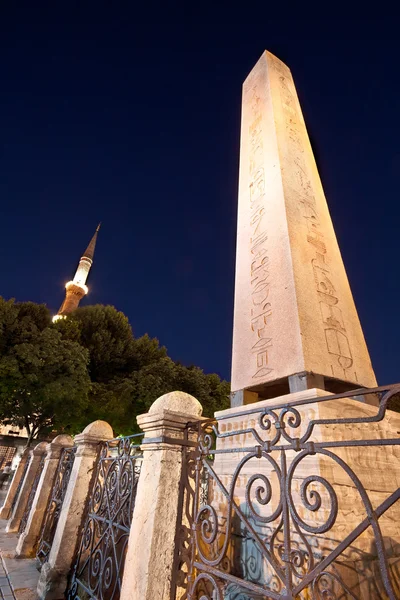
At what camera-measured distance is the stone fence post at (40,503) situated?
16.1 feet

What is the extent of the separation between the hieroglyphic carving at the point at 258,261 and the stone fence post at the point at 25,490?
5672 mm

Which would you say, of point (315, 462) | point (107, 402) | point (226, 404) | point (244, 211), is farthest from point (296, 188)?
point (226, 404)

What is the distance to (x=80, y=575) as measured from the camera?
3518 millimetres

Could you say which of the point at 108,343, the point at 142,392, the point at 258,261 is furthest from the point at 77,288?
the point at 258,261

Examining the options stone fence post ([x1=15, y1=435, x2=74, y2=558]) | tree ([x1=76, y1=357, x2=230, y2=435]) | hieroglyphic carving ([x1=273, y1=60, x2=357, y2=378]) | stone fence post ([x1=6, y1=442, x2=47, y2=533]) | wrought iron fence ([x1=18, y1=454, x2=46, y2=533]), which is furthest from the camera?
tree ([x1=76, y1=357, x2=230, y2=435])

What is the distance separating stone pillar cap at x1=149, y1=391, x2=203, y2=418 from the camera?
2469 millimetres

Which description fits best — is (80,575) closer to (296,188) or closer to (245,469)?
(245,469)

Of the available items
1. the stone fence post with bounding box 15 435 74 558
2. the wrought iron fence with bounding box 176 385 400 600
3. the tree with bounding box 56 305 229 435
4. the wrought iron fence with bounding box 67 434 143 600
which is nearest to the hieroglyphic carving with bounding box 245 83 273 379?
the wrought iron fence with bounding box 176 385 400 600

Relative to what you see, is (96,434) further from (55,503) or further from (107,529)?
(55,503)

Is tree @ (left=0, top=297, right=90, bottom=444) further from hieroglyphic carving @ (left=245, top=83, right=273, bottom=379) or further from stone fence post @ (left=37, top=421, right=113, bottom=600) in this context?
hieroglyphic carving @ (left=245, top=83, right=273, bottom=379)

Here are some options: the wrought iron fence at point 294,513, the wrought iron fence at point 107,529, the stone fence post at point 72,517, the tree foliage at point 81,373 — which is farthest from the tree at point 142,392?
the wrought iron fence at point 294,513

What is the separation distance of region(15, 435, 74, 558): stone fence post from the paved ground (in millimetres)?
152

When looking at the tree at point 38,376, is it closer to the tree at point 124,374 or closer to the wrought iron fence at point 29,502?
the tree at point 124,374

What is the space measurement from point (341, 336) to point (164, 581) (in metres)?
2.81
